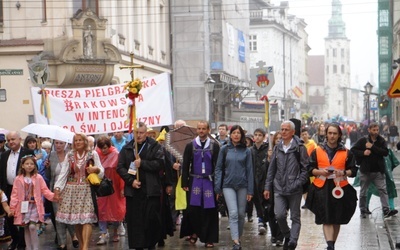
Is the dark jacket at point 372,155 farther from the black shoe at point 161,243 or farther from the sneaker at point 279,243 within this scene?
the black shoe at point 161,243

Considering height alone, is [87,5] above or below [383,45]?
below

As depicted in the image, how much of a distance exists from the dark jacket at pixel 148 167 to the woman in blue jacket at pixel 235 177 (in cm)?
93

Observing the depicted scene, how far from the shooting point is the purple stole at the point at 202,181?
14.2 metres

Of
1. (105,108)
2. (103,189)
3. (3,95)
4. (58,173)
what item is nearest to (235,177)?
(103,189)

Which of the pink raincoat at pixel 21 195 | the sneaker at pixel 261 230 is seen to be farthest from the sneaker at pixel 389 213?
the pink raincoat at pixel 21 195

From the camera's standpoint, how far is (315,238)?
14852 mm

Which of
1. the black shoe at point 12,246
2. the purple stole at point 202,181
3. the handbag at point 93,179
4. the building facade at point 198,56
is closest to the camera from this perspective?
the handbag at point 93,179

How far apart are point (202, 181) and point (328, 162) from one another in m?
2.57

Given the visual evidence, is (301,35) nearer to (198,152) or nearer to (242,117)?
(242,117)

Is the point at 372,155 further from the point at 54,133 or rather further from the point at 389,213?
Answer: the point at 54,133

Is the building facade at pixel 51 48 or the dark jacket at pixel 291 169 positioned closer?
the dark jacket at pixel 291 169

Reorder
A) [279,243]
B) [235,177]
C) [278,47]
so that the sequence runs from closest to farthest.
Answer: [235,177] → [279,243] → [278,47]

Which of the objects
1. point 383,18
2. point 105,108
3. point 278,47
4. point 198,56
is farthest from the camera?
point 278,47

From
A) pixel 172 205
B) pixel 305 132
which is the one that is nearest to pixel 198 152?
pixel 172 205
